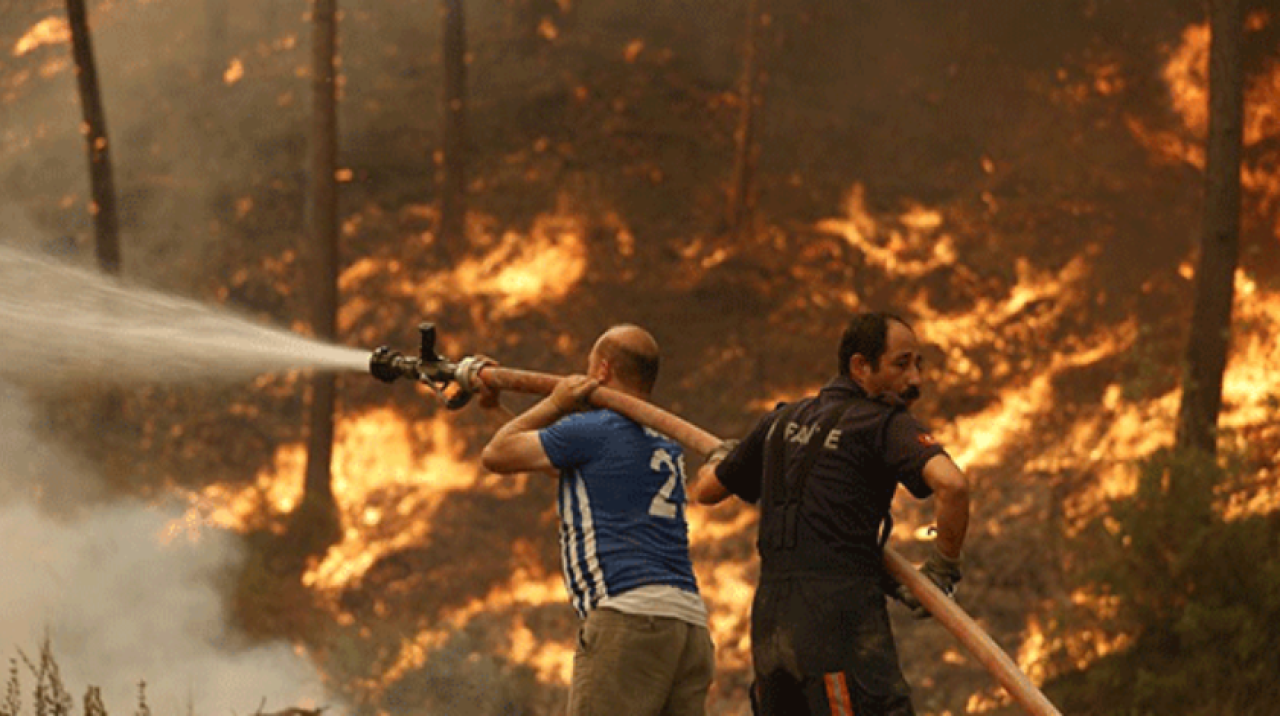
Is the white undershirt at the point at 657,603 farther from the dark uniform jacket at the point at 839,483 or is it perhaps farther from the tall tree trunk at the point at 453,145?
the tall tree trunk at the point at 453,145

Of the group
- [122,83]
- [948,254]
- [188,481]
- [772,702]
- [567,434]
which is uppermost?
[122,83]

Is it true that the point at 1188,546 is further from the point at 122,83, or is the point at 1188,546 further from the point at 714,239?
the point at 122,83

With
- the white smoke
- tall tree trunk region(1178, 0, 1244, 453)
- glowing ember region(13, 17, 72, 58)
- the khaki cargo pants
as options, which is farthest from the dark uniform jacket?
glowing ember region(13, 17, 72, 58)

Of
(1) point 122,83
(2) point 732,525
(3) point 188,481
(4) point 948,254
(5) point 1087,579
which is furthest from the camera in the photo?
(1) point 122,83

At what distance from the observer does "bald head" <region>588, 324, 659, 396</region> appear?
6297 mm

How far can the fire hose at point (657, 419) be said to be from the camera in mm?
5453

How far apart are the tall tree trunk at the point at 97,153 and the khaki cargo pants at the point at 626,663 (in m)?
14.9

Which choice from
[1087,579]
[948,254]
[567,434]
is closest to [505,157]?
[948,254]

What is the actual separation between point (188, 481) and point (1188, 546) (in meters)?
12.1

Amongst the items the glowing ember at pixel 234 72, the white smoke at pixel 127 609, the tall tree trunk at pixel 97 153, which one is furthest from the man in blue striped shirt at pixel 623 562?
the glowing ember at pixel 234 72

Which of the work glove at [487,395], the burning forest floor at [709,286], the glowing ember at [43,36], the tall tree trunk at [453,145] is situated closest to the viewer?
the work glove at [487,395]

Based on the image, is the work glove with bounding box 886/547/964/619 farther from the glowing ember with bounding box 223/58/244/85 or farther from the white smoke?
the glowing ember with bounding box 223/58/244/85

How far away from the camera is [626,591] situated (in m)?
5.89

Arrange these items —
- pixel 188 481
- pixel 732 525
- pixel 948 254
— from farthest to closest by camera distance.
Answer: pixel 948 254 < pixel 188 481 < pixel 732 525
